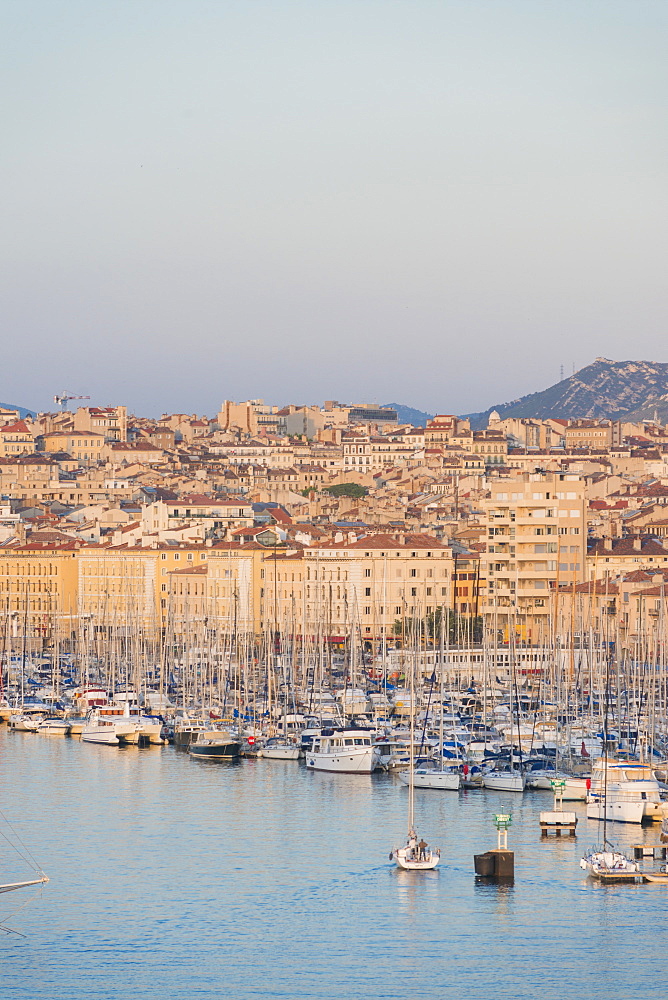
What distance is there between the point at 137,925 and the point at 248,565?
39.5m

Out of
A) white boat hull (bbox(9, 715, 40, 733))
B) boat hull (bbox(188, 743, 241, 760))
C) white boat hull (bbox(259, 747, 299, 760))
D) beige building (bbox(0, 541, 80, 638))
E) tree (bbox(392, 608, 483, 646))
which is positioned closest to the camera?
white boat hull (bbox(259, 747, 299, 760))

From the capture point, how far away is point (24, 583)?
7362 centimetres

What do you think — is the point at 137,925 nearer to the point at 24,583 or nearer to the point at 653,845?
the point at 653,845

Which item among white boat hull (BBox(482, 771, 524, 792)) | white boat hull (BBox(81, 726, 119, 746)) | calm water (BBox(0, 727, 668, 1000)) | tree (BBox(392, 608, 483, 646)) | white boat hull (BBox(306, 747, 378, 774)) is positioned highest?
tree (BBox(392, 608, 483, 646))

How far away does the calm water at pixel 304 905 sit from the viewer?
25766 millimetres

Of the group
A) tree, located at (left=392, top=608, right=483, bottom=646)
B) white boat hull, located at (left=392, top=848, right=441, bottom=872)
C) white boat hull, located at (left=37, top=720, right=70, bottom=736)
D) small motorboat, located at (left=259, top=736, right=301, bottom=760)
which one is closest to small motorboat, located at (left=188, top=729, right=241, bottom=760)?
small motorboat, located at (left=259, top=736, right=301, bottom=760)

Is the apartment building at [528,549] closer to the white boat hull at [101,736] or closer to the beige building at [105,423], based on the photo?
the white boat hull at [101,736]

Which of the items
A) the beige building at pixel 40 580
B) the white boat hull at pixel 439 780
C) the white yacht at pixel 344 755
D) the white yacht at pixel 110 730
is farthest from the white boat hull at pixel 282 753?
the beige building at pixel 40 580

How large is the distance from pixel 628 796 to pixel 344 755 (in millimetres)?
6932

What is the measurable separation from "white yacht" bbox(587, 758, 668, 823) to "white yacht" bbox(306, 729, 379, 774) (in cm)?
585

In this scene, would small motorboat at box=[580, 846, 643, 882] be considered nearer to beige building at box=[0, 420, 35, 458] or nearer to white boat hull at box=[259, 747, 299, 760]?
white boat hull at box=[259, 747, 299, 760]

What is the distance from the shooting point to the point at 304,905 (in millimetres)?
29062

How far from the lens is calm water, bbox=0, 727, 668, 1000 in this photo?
25.8 meters

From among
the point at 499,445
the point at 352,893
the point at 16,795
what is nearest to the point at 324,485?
the point at 499,445
